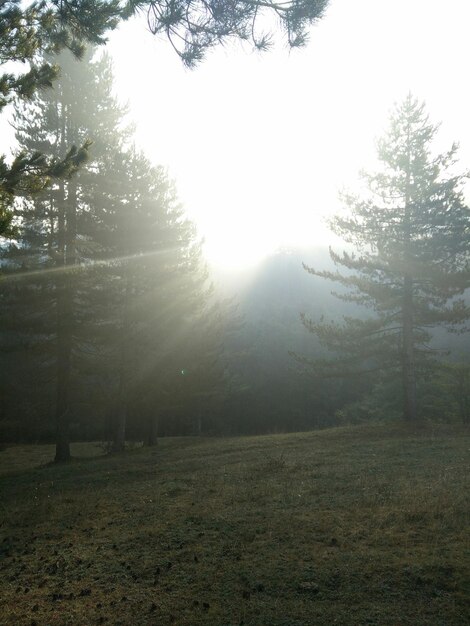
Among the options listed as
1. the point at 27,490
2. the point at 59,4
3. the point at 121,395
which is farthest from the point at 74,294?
the point at 59,4

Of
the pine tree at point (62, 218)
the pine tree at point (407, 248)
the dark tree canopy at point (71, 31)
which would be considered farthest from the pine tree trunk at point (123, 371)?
the dark tree canopy at point (71, 31)

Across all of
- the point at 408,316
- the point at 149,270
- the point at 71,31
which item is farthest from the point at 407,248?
the point at 71,31

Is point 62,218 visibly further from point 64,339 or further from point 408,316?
point 408,316

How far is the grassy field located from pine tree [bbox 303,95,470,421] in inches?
341

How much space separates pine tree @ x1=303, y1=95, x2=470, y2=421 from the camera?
749 inches

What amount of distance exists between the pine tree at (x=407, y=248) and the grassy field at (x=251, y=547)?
28.4 feet

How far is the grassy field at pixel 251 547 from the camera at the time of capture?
489 cm

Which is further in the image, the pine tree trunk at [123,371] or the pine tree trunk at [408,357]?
the pine tree trunk at [123,371]

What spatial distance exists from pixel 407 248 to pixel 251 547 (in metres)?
15.1

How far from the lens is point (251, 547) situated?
253 inches

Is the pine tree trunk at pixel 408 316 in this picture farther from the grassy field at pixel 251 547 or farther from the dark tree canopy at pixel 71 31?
the dark tree canopy at pixel 71 31

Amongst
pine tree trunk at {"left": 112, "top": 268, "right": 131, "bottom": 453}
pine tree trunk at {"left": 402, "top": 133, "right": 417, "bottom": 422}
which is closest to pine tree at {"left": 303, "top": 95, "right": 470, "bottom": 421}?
pine tree trunk at {"left": 402, "top": 133, "right": 417, "bottom": 422}

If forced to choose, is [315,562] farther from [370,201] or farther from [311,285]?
[311,285]

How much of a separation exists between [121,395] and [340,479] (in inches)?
465
